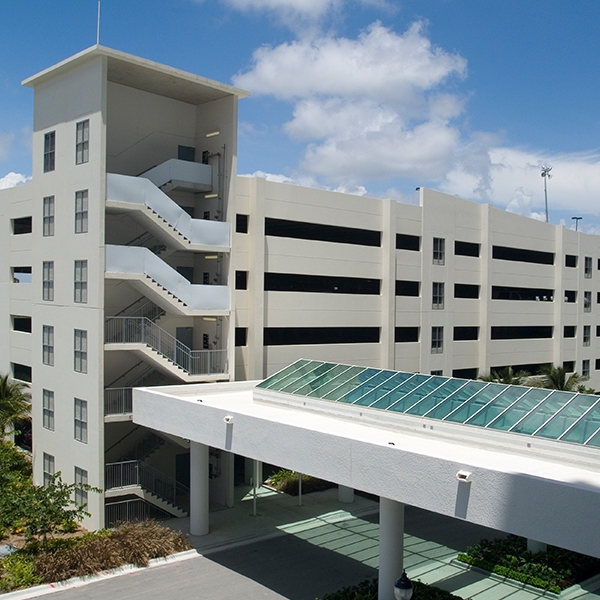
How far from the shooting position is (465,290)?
3975 cm

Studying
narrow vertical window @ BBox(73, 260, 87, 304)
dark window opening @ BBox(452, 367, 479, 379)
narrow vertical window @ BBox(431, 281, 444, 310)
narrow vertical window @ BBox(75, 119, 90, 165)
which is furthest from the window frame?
dark window opening @ BBox(452, 367, 479, 379)

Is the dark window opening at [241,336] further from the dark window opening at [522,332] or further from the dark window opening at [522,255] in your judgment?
the dark window opening at [522,255]

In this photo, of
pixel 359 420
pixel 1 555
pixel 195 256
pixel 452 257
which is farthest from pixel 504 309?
pixel 1 555

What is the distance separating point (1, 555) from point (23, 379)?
13.9 m

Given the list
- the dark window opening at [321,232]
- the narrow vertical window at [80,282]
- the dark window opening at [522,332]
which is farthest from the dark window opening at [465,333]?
the narrow vertical window at [80,282]

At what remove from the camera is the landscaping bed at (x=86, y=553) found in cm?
2078

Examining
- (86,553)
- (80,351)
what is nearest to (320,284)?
(80,351)

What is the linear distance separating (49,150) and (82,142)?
2871 mm

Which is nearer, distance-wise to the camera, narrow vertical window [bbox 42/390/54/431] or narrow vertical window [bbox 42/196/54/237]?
narrow vertical window [bbox 42/196/54/237]

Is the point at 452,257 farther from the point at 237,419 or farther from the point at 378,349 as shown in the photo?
the point at 237,419

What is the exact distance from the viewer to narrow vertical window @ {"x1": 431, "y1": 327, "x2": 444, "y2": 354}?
37938 millimetres

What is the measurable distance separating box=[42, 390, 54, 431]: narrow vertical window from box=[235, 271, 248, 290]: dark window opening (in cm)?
902

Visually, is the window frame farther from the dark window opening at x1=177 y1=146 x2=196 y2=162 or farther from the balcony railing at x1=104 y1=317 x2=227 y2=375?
the dark window opening at x1=177 y1=146 x2=196 y2=162

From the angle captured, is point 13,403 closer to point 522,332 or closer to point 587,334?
point 522,332
